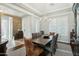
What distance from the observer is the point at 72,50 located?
2.02 meters

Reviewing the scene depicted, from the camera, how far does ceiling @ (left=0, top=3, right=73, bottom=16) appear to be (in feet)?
6.63

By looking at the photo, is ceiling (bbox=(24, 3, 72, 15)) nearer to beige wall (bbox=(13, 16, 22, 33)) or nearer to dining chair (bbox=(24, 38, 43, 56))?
beige wall (bbox=(13, 16, 22, 33))

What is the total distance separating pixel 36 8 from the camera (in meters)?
2.09

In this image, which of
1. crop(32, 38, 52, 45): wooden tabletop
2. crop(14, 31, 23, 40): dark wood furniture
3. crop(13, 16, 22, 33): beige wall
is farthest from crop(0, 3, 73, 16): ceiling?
crop(32, 38, 52, 45): wooden tabletop

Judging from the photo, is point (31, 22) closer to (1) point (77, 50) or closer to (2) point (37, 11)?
(2) point (37, 11)

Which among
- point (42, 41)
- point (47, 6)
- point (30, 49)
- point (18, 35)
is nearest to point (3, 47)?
point (18, 35)

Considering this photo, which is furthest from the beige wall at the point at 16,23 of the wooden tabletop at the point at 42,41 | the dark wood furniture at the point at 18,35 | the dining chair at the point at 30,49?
the wooden tabletop at the point at 42,41

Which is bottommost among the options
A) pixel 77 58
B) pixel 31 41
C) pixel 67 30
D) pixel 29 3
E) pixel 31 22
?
pixel 77 58

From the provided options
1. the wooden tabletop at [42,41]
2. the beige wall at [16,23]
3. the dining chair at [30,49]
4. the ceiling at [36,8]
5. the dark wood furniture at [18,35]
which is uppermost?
the ceiling at [36,8]

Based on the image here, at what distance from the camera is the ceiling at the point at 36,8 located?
6.63 ft

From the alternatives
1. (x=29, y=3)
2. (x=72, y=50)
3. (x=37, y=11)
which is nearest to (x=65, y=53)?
(x=72, y=50)

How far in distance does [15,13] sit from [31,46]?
0.71 metres

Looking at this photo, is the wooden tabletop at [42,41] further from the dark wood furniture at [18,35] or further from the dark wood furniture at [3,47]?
the dark wood furniture at [3,47]

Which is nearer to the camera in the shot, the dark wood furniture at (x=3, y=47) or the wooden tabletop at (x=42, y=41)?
the dark wood furniture at (x=3, y=47)
